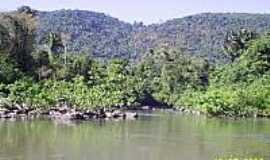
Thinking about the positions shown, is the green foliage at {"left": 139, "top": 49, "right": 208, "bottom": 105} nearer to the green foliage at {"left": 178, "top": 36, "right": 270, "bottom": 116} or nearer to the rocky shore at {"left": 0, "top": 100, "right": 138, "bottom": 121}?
the green foliage at {"left": 178, "top": 36, "right": 270, "bottom": 116}

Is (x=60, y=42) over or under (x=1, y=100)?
over

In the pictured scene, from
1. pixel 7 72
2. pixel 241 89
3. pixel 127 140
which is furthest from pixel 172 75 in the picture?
pixel 127 140

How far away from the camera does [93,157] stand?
68.9ft

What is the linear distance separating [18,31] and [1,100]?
15.1 meters

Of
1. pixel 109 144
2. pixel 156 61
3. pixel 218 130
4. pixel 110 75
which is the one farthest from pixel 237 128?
pixel 156 61

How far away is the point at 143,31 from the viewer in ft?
468

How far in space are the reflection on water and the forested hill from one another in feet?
201

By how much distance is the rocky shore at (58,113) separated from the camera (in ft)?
121

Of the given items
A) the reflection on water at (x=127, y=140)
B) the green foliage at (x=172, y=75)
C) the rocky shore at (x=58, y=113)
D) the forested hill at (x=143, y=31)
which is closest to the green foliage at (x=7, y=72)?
A: the rocky shore at (x=58, y=113)

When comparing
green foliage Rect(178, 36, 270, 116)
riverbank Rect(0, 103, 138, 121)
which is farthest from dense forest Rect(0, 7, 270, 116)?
riverbank Rect(0, 103, 138, 121)

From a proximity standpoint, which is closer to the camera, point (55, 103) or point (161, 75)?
point (55, 103)

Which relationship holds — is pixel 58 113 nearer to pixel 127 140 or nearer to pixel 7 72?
pixel 7 72

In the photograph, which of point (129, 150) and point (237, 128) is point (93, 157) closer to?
point (129, 150)

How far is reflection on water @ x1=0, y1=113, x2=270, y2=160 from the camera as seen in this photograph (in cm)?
2186
